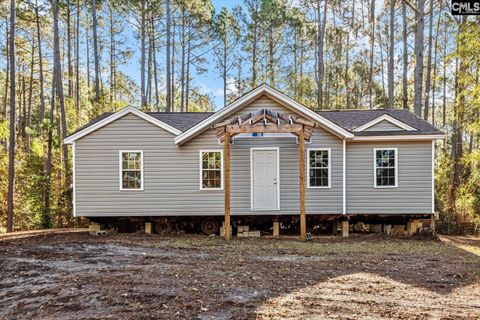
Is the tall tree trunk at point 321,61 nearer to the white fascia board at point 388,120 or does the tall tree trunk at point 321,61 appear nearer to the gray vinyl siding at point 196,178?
the white fascia board at point 388,120

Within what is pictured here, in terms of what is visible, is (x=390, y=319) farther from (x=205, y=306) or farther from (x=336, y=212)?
(x=336, y=212)

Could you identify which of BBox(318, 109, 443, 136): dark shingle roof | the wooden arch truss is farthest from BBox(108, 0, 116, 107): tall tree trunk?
BBox(318, 109, 443, 136): dark shingle roof

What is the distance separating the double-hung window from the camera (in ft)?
34.1

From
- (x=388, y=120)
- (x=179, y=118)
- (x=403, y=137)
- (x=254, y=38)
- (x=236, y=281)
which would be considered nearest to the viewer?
(x=236, y=281)

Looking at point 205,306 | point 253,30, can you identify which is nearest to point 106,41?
point 253,30

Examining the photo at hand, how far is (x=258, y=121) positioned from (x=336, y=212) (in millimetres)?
3770

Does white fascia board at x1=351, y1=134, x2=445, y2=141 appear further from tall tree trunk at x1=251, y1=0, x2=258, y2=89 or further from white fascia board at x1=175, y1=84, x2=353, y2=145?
tall tree trunk at x1=251, y1=0, x2=258, y2=89

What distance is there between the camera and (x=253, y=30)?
22312mm

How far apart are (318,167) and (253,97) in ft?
9.86

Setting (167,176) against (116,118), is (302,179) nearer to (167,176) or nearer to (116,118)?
(167,176)

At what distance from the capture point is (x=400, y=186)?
10250 millimetres

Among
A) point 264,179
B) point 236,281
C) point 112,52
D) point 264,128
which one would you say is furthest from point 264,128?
point 112,52

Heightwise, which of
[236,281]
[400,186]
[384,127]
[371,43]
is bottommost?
[236,281]

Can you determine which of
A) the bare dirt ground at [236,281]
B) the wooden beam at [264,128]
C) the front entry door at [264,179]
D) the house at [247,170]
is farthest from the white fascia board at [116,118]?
the bare dirt ground at [236,281]
